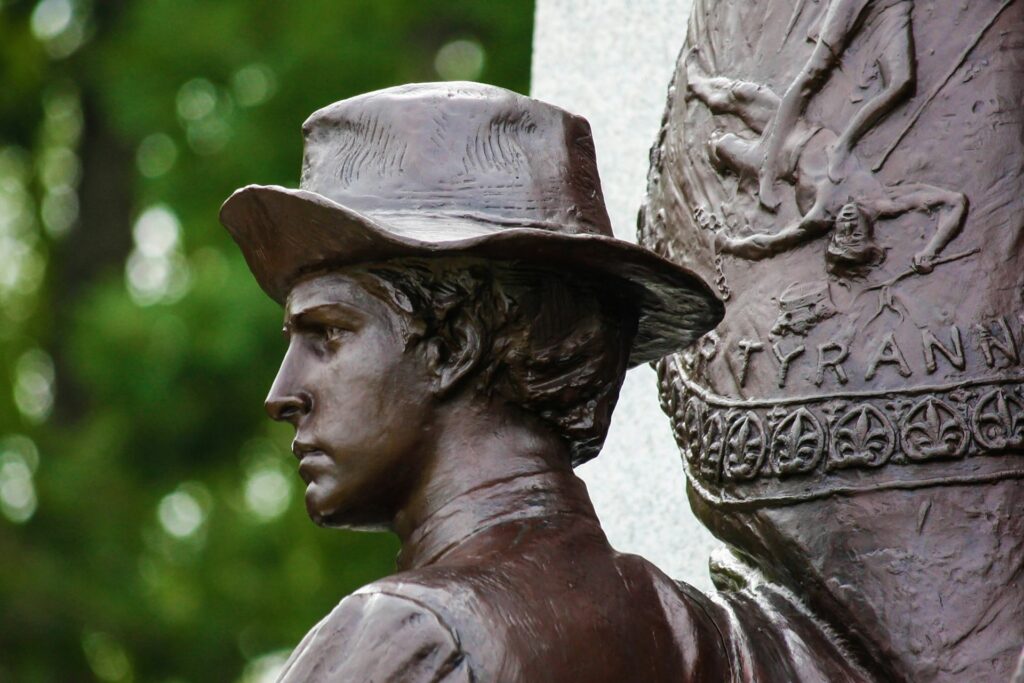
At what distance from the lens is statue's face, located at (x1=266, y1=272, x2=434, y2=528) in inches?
122

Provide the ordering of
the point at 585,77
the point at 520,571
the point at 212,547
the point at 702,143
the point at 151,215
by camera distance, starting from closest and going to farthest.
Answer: the point at 520,571 < the point at 702,143 < the point at 585,77 < the point at 212,547 < the point at 151,215

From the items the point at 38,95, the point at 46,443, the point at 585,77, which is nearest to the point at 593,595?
the point at 585,77

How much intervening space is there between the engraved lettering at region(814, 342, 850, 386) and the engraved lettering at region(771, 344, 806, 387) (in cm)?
4

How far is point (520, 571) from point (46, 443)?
26.0ft

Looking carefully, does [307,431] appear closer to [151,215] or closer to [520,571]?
[520,571]

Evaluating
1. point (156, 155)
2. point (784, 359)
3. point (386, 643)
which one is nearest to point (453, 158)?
point (784, 359)

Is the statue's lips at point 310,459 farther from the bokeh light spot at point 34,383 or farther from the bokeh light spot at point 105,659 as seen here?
the bokeh light spot at point 34,383

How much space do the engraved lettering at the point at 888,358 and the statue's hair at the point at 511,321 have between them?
0.43 m

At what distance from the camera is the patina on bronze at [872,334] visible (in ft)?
10.6

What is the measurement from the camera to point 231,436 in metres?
10.3

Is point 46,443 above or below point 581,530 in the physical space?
below

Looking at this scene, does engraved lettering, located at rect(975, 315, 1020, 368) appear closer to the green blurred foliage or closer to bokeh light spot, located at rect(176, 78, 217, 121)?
the green blurred foliage

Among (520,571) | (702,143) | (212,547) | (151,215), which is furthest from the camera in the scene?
(151,215)

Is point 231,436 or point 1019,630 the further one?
point 231,436
